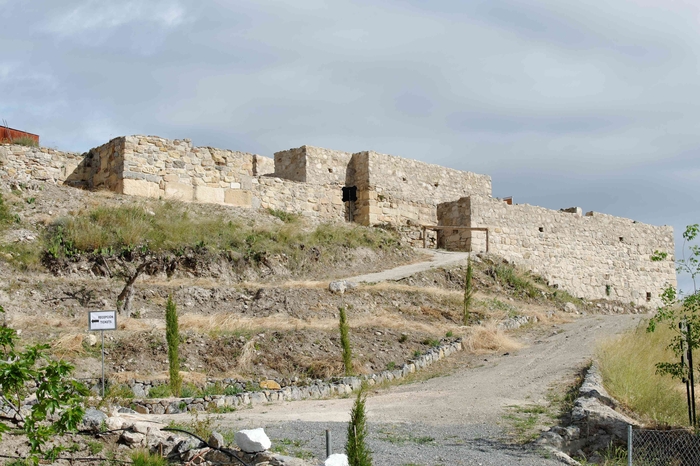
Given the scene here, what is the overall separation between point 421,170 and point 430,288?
736 centimetres

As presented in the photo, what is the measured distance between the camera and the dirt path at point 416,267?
72.6ft

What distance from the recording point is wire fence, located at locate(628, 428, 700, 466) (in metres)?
10.2

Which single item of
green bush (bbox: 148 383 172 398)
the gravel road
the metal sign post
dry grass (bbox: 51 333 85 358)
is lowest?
the gravel road

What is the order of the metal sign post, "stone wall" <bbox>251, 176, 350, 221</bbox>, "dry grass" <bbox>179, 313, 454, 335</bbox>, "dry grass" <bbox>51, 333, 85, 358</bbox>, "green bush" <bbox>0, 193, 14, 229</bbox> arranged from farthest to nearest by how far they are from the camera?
"stone wall" <bbox>251, 176, 350, 221</bbox>, "green bush" <bbox>0, 193, 14, 229</bbox>, "dry grass" <bbox>179, 313, 454, 335</bbox>, "dry grass" <bbox>51, 333, 85, 358</bbox>, the metal sign post

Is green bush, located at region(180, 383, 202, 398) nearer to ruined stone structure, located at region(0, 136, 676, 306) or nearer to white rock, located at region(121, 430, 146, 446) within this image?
white rock, located at region(121, 430, 146, 446)

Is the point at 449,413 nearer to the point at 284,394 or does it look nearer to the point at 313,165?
the point at 284,394

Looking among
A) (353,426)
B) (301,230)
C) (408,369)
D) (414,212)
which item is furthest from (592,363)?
(414,212)

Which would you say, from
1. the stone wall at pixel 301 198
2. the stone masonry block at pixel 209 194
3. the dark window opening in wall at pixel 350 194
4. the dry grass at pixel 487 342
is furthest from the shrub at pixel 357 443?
the dark window opening in wall at pixel 350 194

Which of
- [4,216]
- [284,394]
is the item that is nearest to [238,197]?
[4,216]

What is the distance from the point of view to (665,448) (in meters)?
10.5

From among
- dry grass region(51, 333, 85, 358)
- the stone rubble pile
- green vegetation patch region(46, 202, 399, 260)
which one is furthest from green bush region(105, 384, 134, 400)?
green vegetation patch region(46, 202, 399, 260)

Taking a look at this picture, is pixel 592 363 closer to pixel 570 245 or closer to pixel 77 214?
pixel 77 214

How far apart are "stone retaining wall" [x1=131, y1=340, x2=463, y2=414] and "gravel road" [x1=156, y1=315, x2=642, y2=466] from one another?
A: 39cm

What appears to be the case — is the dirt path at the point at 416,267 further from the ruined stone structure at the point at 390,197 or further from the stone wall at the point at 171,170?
the stone wall at the point at 171,170
